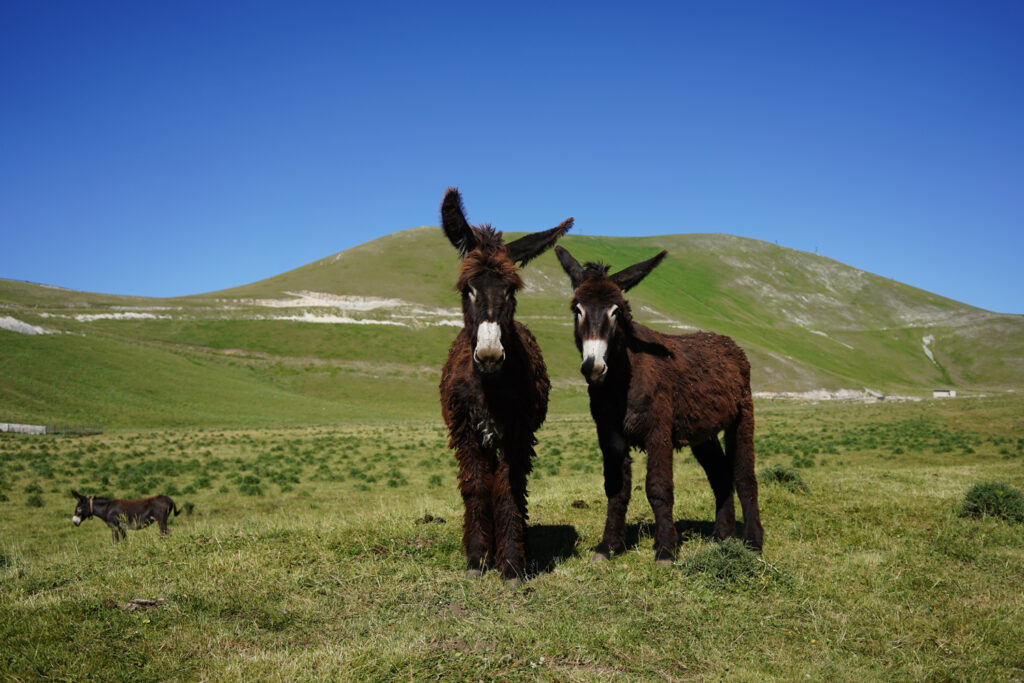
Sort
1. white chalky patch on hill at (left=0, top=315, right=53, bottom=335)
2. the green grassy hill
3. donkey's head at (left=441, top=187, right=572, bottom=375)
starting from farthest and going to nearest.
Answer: white chalky patch on hill at (left=0, top=315, right=53, bottom=335)
the green grassy hill
donkey's head at (left=441, top=187, right=572, bottom=375)

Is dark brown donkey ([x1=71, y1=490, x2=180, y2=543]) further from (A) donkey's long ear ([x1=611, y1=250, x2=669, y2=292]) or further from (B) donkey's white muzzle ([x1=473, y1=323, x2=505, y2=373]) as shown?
(A) donkey's long ear ([x1=611, y1=250, x2=669, y2=292])

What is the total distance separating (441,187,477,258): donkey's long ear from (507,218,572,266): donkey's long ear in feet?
1.56

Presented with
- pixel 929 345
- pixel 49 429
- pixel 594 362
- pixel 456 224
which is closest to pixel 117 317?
pixel 49 429

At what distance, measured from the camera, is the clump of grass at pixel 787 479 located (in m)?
12.9

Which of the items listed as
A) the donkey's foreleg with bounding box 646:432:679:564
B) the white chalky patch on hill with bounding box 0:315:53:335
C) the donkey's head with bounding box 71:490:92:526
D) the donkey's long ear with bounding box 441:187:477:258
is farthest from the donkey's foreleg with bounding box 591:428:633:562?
the white chalky patch on hill with bounding box 0:315:53:335

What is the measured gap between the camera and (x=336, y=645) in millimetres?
4680

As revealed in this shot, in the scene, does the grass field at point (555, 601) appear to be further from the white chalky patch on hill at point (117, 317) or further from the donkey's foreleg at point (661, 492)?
the white chalky patch on hill at point (117, 317)

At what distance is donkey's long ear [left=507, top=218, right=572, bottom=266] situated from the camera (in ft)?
22.4

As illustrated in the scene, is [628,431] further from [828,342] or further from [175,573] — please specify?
[828,342]

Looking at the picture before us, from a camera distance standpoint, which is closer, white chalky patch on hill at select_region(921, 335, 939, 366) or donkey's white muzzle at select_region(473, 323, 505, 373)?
donkey's white muzzle at select_region(473, 323, 505, 373)

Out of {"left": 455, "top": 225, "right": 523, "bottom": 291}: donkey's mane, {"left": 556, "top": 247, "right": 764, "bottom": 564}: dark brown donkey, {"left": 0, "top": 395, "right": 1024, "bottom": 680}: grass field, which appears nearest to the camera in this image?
{"left": 0, "top": 395, "right": 1024, "bottom": 680}: grass field

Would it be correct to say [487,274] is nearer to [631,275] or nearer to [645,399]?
[631,275]

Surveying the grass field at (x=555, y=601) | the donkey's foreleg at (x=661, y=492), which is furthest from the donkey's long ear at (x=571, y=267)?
the grass field at (x=555, y=601)

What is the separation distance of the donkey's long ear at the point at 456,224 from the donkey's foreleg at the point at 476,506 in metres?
2.32
